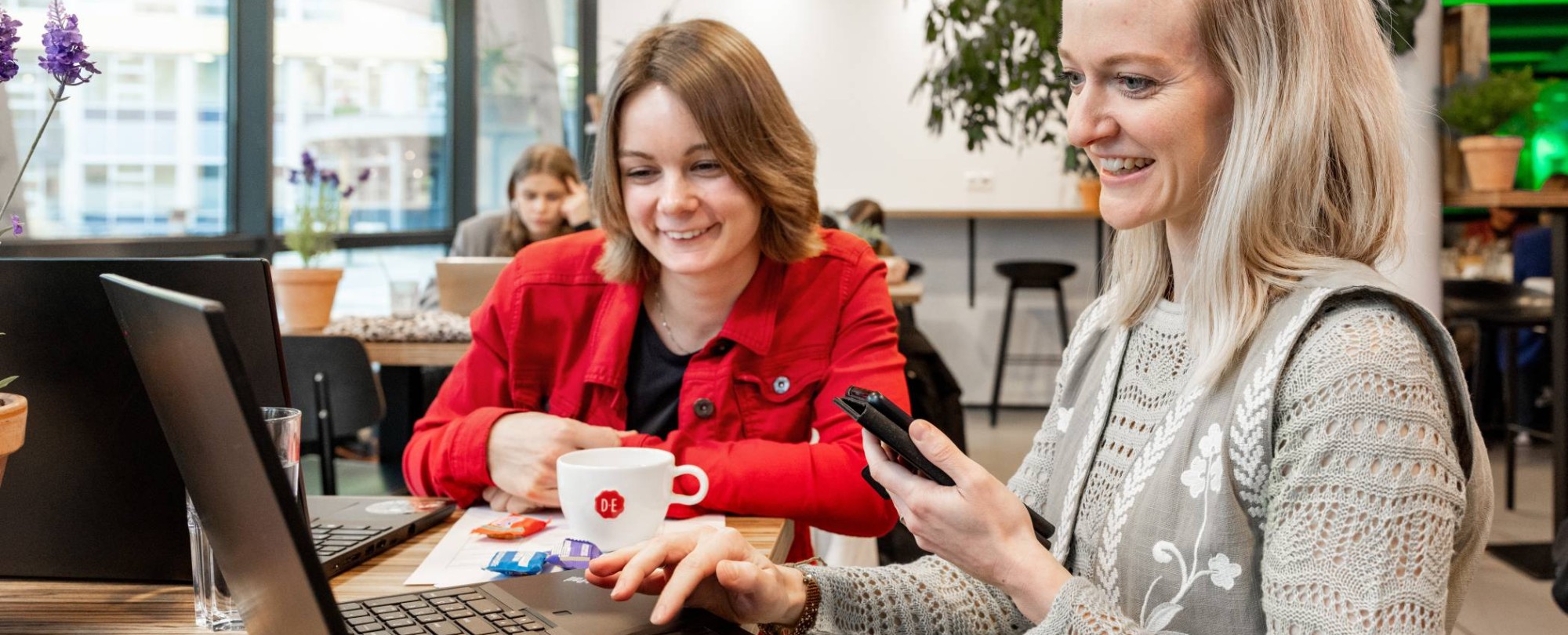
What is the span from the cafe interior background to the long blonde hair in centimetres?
17

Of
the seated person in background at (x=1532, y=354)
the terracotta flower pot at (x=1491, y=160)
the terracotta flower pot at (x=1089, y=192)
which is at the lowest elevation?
the seated person in background at (x=1532, y=354)

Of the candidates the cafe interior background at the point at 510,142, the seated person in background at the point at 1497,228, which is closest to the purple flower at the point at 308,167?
the cafe interior background at the point at 510,142

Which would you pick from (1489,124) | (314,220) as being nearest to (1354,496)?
(314,220)

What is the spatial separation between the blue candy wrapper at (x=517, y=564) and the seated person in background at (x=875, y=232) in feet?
9.26

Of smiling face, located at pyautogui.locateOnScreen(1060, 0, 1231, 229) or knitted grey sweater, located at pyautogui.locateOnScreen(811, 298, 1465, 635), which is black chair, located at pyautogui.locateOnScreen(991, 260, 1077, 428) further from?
knitted grey sweater, located at pyautogui.locateOnScreen(811, 298, 1465, 635)

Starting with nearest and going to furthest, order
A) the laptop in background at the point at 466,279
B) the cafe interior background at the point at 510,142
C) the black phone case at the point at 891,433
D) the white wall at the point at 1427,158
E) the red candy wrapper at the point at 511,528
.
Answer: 1. the black phone case at the point at 891,433
2. the red candy wrapper at the point at 511,528
3. the laptop in background at the point at 466,279
4. the cafe interior background at the point at 510,142
5. the white wall at the point at 1427,158

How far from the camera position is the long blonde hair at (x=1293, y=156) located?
94cm

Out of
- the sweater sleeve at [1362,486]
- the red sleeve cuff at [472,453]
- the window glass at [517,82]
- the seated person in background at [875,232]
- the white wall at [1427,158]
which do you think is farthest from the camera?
the window glass at [517,82]

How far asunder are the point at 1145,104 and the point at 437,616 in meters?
0.70

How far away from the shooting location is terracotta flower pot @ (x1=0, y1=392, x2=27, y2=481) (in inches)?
33.4

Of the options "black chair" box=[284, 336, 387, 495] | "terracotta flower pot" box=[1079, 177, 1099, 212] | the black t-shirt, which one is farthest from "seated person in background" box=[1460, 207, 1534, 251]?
the black t-shirt

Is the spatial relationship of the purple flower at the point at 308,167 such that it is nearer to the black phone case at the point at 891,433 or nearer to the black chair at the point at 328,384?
the black chair at the point at 328,384

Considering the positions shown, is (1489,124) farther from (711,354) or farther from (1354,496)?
(1354,496)

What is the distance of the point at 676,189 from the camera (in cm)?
148
